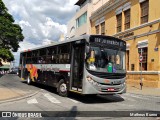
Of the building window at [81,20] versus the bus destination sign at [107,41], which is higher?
the building window at [81,20]

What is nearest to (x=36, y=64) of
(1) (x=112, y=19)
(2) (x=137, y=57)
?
(2) (x=137, y=57)

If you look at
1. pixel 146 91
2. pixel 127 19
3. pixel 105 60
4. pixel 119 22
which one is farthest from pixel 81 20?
pixel 105 60

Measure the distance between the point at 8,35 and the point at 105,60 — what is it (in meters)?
38.4

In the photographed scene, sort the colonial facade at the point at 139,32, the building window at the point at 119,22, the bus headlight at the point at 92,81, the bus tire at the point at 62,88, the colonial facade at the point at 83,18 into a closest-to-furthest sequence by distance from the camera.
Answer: the bus headlight at the point at 92,81 < the bus tire at the point at 62,88 < the colonial facade at the point at 139,32 < the building window at the point at 119,22 < the colonial facade at the point at 83,18

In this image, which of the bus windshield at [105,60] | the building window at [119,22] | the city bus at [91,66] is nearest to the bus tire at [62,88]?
the city bus at [91,66]

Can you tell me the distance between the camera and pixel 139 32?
2920cm

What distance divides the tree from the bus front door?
33308 mm

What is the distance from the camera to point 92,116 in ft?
34.4

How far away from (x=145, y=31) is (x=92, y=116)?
19100 millimetres

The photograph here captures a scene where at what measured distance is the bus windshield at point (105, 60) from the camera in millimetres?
14148

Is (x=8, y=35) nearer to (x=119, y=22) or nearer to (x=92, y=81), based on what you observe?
(x=119, y=22)

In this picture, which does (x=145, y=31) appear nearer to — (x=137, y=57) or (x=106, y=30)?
(x=137, y=57)

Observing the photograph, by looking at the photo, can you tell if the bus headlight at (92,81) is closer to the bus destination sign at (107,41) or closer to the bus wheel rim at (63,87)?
the bus destination sign at (107,41)

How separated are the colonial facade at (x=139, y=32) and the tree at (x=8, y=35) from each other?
1934cm
